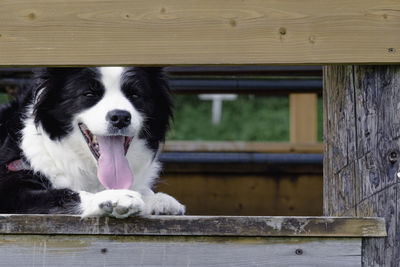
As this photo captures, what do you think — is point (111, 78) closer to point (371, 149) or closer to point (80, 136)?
point (80, 136)

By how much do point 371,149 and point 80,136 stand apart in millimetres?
1547

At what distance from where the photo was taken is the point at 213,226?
7.46ft

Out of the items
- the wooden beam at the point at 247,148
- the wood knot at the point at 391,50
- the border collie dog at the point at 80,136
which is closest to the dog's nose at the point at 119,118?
the border collie dog at the point at 80,136

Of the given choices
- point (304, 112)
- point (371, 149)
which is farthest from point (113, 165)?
point (304, 112)

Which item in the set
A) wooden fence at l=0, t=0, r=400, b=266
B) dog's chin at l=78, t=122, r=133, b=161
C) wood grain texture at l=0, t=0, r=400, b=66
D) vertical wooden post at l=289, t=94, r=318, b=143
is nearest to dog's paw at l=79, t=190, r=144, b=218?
wooden fence at l=0, t=0, r=400, b=266

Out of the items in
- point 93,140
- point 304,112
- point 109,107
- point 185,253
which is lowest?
point 185,253

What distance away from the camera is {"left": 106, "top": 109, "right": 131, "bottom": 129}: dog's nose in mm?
3066

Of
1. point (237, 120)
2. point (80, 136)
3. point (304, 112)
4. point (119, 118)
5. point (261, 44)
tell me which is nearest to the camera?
point (261, 44)

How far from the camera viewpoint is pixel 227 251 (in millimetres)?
2289

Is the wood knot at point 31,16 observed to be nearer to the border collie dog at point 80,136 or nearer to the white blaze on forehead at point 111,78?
the border collie dog at point 80,136

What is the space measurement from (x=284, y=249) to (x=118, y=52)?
841 mm

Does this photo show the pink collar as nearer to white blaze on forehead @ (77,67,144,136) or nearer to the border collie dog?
the border collie dog

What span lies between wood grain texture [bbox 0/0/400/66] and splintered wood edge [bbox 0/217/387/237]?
0.51m

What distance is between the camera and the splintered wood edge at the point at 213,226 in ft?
7.44
